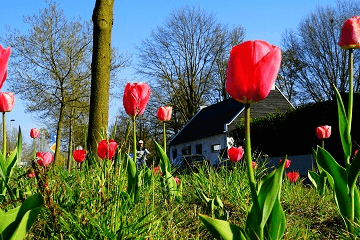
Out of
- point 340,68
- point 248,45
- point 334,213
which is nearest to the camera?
point 248,45

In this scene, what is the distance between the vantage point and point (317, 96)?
2944 centimetres

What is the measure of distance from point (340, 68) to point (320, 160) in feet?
92.6

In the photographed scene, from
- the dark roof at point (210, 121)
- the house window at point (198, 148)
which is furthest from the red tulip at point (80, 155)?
the house window at point (198, 148)

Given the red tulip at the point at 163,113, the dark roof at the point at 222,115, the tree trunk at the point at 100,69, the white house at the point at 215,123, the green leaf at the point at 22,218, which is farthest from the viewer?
the dark roof at the point at 222,115

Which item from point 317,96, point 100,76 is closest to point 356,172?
point 100,76

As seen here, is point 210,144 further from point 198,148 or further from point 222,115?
point 198,148

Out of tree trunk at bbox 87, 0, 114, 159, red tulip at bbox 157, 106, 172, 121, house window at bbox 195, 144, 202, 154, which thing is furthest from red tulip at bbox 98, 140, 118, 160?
house window at bbox 195, 144, 202, 154

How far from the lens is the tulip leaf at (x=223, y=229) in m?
1.69

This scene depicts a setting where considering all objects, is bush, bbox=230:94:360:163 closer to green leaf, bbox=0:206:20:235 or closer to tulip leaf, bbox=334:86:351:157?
tulip leaf, bbox=334:86:351:157

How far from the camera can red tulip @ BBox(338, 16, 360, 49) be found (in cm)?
254

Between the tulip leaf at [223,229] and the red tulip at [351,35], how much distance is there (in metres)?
1.33

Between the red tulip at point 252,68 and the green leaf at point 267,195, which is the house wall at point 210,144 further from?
the red tulip at point 252,68

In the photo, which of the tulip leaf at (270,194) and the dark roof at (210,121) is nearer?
the tulip leaf at (270,194)

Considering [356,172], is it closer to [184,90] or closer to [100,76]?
[100,76]
